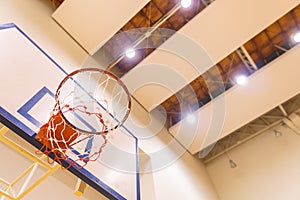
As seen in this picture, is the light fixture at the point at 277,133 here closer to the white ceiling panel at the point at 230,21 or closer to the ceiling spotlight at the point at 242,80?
the ceiling spotlight at the point at 242,80

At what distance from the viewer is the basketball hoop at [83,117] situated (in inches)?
98.7

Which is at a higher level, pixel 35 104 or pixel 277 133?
pixel 277 133

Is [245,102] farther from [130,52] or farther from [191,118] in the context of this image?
[130,52]

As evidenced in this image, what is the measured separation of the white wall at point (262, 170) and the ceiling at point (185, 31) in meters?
1.44

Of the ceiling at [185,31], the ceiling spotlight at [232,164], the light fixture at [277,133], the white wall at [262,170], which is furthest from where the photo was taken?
the ceiling spotlight at [232,164]

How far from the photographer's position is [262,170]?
6.00 metres

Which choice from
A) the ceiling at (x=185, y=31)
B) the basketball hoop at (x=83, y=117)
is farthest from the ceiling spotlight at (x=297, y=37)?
the basketball hoop at (x=83, y=117)

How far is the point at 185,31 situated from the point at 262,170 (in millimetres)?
3182

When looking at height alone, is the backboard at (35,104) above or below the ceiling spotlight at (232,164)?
below

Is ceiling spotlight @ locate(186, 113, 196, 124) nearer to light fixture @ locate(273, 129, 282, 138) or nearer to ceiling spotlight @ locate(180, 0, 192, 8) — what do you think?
light fixture @ locate(273, 129, 282, 138)

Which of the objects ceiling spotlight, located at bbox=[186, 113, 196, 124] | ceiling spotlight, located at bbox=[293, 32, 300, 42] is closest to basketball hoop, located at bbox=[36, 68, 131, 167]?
ceiling spotlight, located at bbox=[186, 113, 196, 124]

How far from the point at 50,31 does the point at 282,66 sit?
3650 millimetres

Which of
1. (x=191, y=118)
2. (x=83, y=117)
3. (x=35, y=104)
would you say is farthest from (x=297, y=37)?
(x=35, y=104)

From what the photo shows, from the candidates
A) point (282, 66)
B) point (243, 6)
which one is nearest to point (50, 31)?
point (243, 6)
